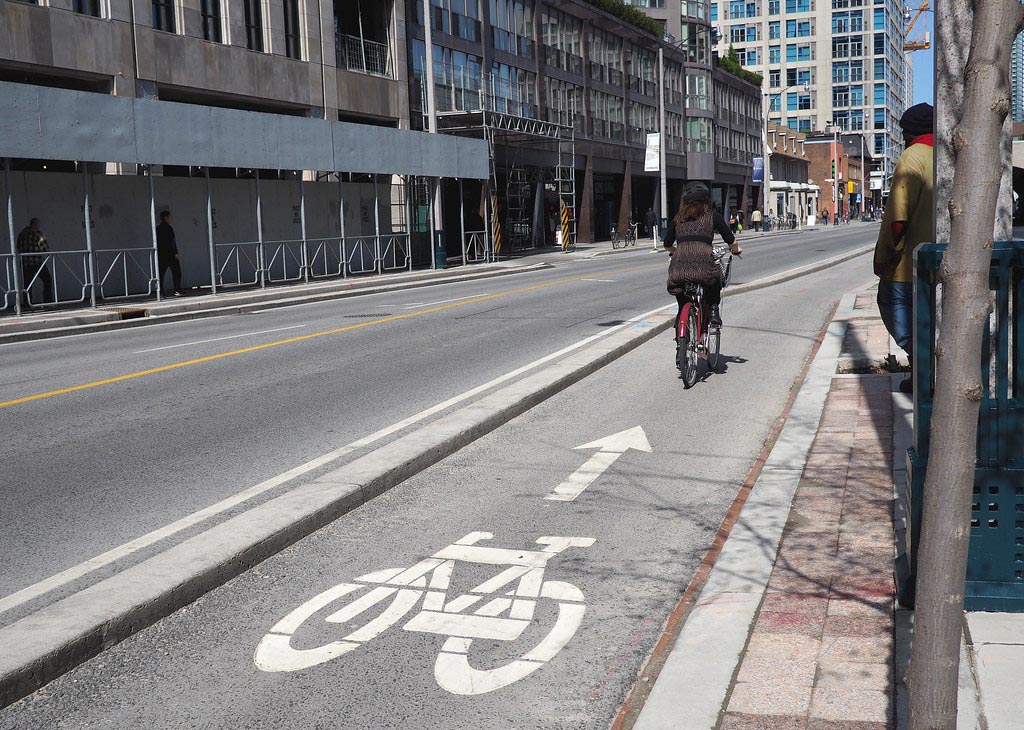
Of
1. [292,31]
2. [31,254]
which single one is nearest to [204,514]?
[31,254]

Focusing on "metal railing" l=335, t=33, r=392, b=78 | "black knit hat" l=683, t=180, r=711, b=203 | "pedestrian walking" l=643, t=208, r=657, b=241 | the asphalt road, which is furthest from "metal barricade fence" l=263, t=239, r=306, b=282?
"pedestrian walking" l=643, t=208, r=657, b=241

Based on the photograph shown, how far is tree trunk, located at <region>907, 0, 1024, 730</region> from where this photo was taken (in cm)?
217

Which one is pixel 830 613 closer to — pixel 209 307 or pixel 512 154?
pixel 209 307

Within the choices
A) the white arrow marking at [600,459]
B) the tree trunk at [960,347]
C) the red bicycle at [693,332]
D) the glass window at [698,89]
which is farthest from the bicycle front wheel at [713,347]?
the glass window at [698,89]

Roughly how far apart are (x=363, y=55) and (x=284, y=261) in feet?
36.8

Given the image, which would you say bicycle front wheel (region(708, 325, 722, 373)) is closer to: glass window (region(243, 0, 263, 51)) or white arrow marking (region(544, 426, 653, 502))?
white arrow marking (region(544, 426, 653, 502))

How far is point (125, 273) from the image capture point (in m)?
24.6

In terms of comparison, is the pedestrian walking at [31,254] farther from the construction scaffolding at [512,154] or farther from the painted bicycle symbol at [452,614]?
the painted bicycle symbol at [452,614]

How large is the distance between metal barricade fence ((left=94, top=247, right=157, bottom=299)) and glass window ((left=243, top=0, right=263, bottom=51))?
9.38 meters

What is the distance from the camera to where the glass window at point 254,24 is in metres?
31.9

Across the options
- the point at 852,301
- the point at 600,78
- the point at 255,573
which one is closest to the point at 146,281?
the point at 852,301

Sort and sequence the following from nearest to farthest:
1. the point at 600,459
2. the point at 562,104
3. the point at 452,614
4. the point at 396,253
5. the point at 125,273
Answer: the point at 452,614 < the point at 600,459 < the point at 125,273 < the point at 396,253 < the point at 562,104

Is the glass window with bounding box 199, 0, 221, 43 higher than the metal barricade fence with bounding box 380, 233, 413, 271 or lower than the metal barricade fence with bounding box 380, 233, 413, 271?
higher

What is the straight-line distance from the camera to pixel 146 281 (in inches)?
1016
